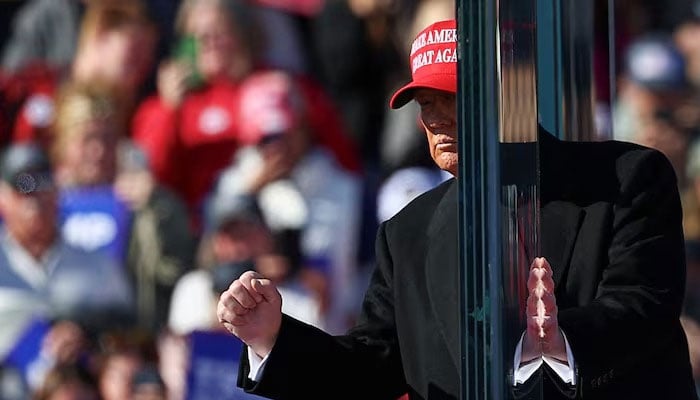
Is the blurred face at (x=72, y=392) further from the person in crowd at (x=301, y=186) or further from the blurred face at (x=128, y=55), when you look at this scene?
the blurred face at (x=128, y=55)

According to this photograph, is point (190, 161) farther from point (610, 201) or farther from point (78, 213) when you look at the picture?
point (610, 201)

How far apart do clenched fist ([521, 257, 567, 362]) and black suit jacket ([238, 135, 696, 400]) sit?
0.21 ft

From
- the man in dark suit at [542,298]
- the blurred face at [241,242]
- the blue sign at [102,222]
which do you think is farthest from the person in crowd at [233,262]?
the man in dark suit at [542,298]

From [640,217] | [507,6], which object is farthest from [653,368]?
[507,6]

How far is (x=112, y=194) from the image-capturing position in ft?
19.9

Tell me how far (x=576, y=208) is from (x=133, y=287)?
4067 millimetres

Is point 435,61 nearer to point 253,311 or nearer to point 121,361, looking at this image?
Answer: point 253,311

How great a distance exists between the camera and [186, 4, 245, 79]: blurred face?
5852mm

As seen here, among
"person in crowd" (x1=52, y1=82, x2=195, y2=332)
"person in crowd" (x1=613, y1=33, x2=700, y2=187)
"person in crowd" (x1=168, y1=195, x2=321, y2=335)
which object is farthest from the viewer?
"person in crowd" (x1=52, y1=82, x2=195, y2=332)

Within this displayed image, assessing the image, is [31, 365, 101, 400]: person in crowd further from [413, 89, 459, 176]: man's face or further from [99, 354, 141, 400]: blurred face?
[413, 89, 459, 176]: man's face

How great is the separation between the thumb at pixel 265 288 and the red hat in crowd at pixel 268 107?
356cm

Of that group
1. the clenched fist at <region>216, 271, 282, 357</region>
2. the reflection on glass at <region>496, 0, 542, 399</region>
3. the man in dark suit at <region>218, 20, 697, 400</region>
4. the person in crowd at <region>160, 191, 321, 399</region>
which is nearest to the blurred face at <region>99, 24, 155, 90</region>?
the person in crowd at <region>160, 191, 321, 399</region>

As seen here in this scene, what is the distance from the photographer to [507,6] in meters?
1.88

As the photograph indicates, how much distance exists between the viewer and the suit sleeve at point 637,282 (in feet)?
6.49
